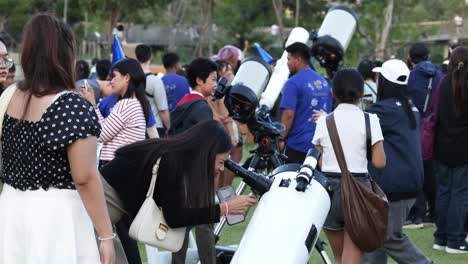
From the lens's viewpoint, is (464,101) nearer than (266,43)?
Yes

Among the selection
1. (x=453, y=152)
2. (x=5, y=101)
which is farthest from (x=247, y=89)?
(x=5, y=101)

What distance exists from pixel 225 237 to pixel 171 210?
13.1ft

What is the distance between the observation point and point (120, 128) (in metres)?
7.18

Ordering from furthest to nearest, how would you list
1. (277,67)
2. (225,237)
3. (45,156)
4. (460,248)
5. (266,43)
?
A: (266,43)
(277,67)
(225,237)
(460,248)
(45,156)

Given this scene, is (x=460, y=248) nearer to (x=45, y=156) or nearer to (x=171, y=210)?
(x=171, y=210)

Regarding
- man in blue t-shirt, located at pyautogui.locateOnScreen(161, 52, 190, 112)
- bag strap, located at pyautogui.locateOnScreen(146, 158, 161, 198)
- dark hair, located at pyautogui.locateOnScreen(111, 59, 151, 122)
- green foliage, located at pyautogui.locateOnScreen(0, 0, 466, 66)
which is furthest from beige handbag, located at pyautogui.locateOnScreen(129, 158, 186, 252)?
green foliage, located at pyautogui.locateOnScreen(0, 0, 466, 66)

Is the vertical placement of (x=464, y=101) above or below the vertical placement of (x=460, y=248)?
above

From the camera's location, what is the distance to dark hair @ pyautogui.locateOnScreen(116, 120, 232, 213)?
181 inches

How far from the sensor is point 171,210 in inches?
185

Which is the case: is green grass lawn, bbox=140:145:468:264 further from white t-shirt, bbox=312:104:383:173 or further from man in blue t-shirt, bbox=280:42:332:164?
white t-shirt, bbox=312:104:383:173

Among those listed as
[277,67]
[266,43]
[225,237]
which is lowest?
[266,43]

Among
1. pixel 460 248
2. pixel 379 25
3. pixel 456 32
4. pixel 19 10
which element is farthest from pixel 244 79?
pixel 456 32

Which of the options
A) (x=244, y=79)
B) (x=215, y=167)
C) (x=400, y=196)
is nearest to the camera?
(x=215, y=167)

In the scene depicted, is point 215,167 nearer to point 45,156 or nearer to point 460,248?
point 45,156
